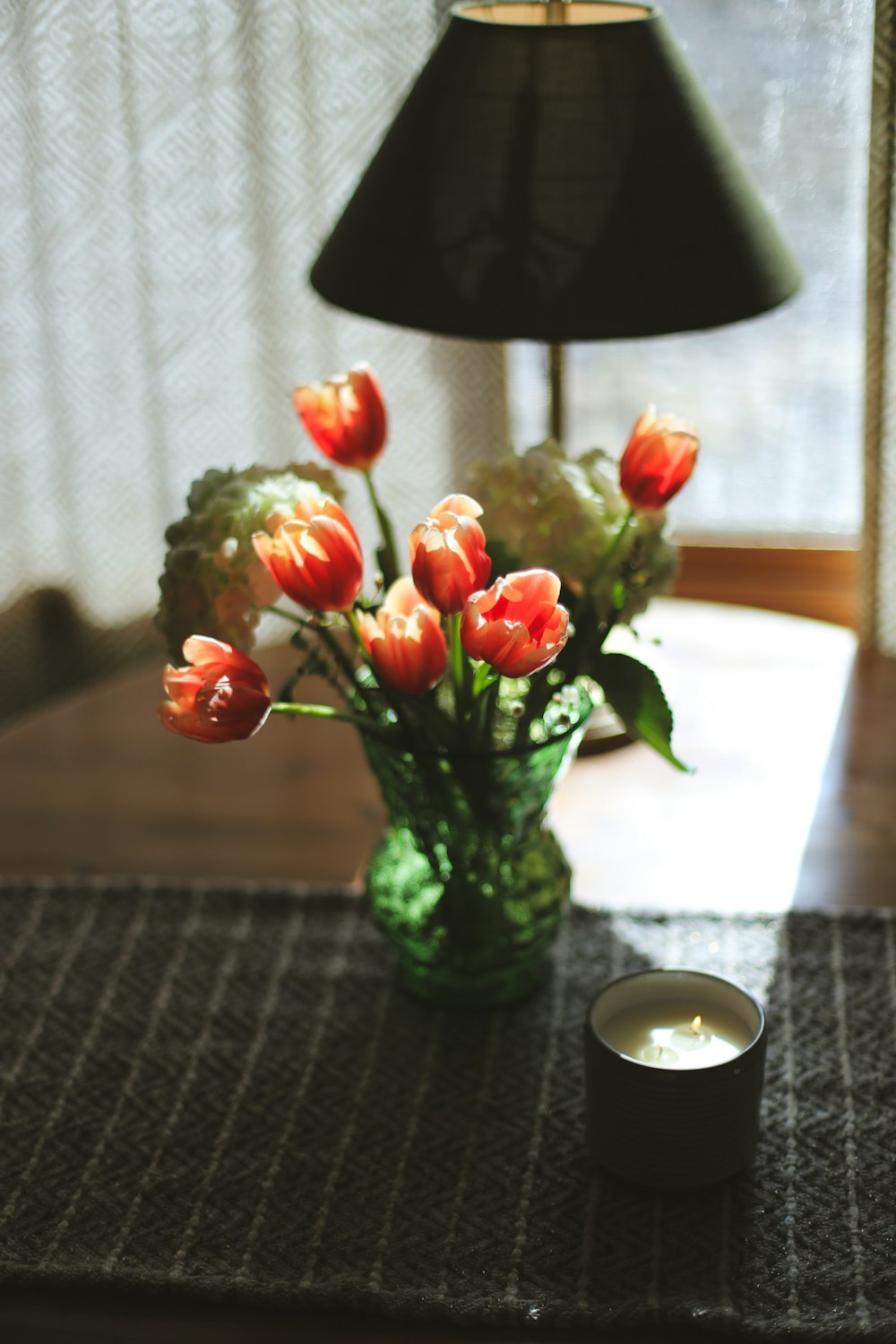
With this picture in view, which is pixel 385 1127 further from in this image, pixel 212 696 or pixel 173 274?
pixel 173 274

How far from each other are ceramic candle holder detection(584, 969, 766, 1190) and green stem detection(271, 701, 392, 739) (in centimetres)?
21

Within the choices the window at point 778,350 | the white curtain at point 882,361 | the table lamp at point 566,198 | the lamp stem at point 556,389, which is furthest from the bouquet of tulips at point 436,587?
the window at point 778,350

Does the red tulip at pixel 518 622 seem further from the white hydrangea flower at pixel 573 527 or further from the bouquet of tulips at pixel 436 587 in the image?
the white hydrangea flower at pixel 573 527

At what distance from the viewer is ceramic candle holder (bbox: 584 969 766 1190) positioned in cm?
80

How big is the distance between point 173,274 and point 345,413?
38.6 inches

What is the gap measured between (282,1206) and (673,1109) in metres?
0.23

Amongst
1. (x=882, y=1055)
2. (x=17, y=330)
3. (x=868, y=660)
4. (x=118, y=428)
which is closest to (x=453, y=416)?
(x=118, y=428)

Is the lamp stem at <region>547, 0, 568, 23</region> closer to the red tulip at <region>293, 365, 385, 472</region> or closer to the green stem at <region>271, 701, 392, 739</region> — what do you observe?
the red tulip at <region>293, 365, 385, 472</region>

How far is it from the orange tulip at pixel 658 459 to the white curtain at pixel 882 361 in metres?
0.69

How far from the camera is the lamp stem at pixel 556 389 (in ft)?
4.19

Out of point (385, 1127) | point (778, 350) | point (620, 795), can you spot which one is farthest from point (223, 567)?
point (778, 350)

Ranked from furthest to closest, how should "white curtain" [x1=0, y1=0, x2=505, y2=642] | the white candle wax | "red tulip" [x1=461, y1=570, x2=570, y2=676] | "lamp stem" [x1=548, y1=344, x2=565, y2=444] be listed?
"white curtain" [x1=0, y1=0, x2=505, y2=642]
"lamp stem" [x1=548, y1=344, x2=565, y2=444]
the white candle wax
"red tulip" [x1=461, y1=570, x2=570, y2=676]

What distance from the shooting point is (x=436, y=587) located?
749 millimetres

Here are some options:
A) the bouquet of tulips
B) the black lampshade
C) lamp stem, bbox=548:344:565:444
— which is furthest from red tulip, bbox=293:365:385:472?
lamp stem, bbox=548:344:565:444
